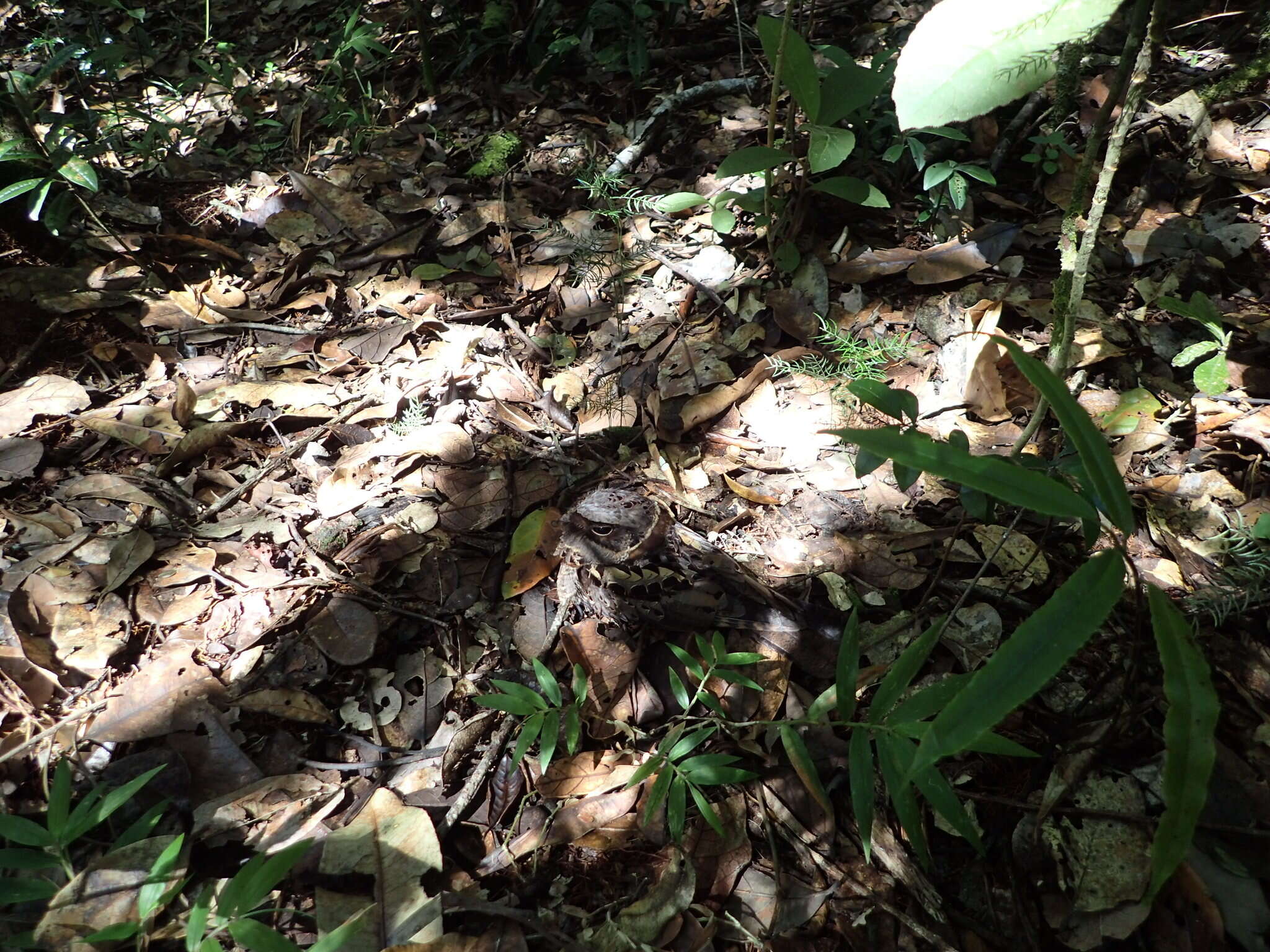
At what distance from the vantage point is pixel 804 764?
1.36m

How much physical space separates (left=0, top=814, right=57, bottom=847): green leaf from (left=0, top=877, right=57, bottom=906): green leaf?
55mm

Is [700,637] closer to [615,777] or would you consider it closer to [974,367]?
[615,777]

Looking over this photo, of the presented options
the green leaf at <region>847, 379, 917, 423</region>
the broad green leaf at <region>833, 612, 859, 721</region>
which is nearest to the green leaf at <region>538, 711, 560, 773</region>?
the broad green leaf at <region>833, 612, 859, 721</region>

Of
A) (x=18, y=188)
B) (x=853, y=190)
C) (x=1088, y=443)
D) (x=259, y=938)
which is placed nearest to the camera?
(x=1088, y=443)

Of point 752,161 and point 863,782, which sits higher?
point 752,161

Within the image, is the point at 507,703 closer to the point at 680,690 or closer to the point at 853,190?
the point at 680,690

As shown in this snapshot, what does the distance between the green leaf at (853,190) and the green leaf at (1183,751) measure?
4.93 ft

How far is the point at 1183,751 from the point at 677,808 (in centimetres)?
74

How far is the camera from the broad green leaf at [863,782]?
4.02ft

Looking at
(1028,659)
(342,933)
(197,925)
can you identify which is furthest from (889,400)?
(197,925)

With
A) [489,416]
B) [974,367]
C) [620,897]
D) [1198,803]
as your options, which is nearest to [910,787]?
[1198,803]

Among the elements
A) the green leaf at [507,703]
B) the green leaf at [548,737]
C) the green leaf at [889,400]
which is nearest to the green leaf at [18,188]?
the green leaf at [507,703]

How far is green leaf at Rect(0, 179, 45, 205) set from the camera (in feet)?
7.38

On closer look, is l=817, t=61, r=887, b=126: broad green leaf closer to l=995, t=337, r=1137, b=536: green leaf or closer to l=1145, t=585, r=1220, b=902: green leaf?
l=995, t=337, r=1137, b=536: green leaf
